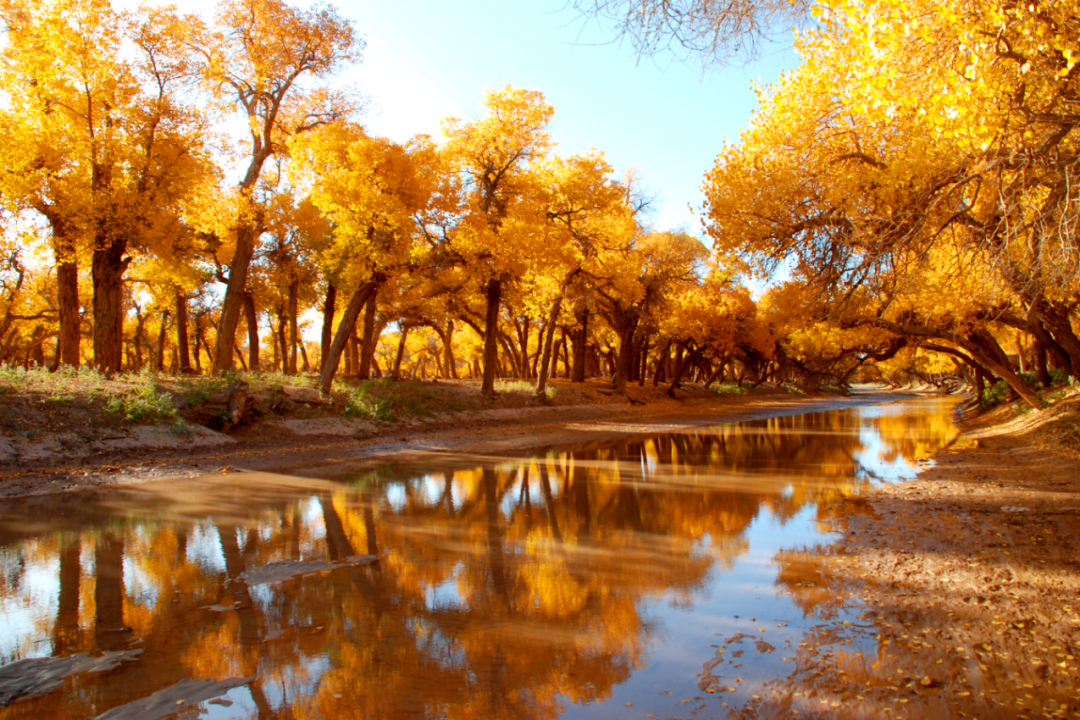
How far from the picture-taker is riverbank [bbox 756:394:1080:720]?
353 cm

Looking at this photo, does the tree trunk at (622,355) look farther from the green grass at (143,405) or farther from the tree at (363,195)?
the green grass at (143,405)

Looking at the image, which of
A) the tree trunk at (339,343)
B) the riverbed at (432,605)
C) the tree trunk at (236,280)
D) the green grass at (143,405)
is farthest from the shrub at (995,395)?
the green grass at (143,405)

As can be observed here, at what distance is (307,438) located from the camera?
16141 millimetres

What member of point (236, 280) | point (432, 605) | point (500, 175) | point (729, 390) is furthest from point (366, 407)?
point (729, 390)

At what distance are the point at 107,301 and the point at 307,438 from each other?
20.7 ft

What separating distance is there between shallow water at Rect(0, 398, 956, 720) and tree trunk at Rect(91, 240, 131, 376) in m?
7.42

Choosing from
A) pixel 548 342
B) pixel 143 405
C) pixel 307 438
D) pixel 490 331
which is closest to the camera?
pixel 143 405

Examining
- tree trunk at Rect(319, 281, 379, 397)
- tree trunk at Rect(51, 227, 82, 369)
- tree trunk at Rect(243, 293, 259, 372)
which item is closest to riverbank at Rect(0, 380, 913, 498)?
tree trunk at Rect(319, 281, 379, 397)

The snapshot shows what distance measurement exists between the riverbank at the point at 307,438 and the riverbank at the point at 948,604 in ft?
33.9

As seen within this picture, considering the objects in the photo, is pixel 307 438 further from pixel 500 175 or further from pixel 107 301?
pixel 500 175

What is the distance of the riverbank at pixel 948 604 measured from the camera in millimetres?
3533

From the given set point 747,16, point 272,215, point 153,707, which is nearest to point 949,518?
point 747,16

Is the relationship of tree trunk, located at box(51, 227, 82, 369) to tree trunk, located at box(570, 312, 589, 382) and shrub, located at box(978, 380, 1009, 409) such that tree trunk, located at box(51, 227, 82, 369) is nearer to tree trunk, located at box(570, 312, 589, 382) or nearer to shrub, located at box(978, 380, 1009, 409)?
tree trunk, located at box(570, 312, 589, 382)

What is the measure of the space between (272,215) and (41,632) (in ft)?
56.7
